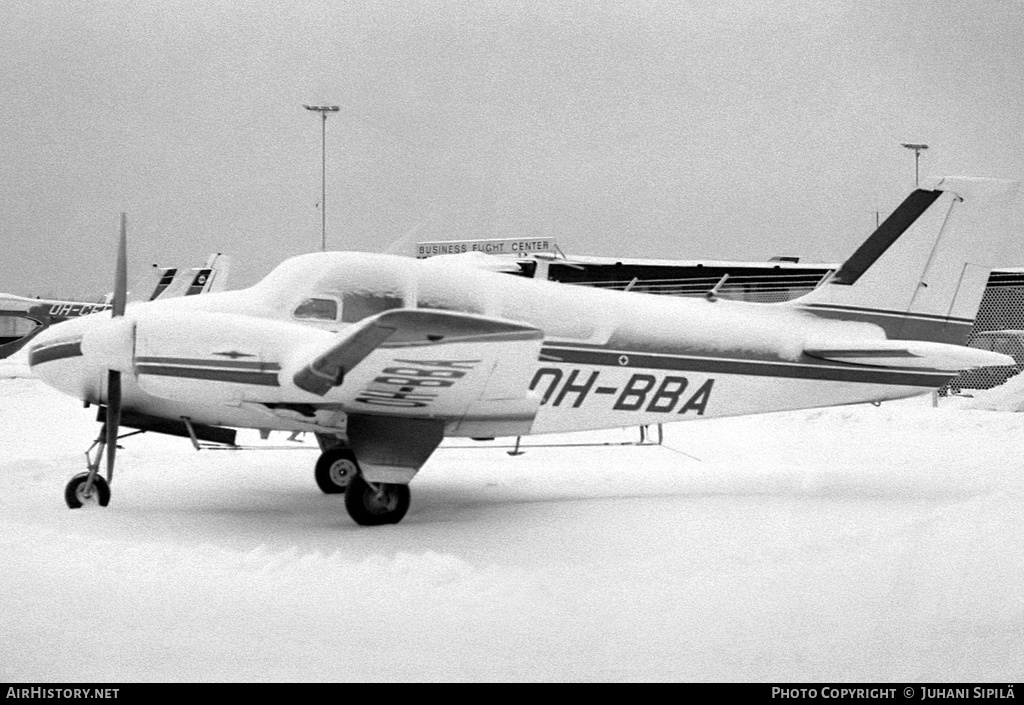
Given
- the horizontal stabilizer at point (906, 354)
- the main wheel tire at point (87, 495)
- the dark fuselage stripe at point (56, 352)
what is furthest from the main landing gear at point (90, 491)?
the horizontal stabilizer at point (906, 354)

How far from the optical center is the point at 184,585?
21.1ft

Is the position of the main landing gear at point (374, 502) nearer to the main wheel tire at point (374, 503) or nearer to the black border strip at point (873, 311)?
the main wheel tire at point (374, 503)

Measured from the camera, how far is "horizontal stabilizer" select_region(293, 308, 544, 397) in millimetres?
7520

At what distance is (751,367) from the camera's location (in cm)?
1060

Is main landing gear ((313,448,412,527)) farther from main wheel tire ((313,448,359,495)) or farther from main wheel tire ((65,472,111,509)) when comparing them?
main wheel tire ((65,472,111,509))

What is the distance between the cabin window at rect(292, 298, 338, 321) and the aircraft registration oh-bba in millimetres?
17

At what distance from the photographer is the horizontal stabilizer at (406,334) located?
7.52 metres

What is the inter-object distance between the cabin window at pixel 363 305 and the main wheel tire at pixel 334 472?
7.18ft

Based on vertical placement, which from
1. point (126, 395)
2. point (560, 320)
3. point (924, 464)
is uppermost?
point (560, 320)

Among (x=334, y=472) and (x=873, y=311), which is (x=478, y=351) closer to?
(x=334, y=472)

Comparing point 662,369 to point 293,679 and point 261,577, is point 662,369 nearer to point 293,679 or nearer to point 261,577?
point 261,577

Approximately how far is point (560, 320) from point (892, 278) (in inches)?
149
